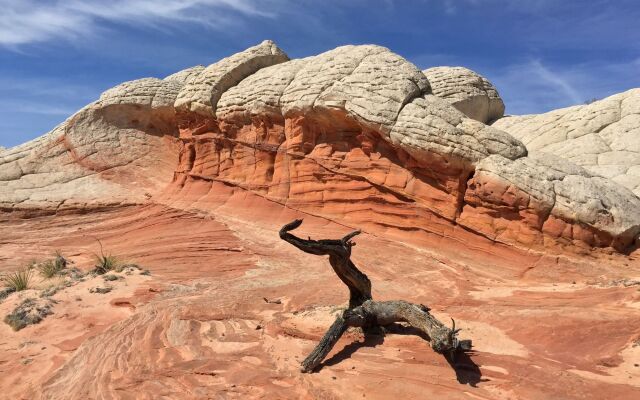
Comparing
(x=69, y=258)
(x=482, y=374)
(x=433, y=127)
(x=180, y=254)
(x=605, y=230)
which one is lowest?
(x=69, y=258)

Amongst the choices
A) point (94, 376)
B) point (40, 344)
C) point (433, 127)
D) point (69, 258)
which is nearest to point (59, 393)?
point (94, 376)

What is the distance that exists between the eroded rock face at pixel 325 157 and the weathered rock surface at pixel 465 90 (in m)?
0.16

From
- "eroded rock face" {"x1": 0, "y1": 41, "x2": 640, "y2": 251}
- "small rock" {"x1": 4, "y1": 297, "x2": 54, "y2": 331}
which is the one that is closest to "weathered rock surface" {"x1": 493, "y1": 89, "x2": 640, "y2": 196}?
"eroded rock face" {"x1": 0, "y1": 41, "x2": 640, "y2": 251}

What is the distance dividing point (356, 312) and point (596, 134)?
1367cm

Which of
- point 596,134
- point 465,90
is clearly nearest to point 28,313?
point 465,90

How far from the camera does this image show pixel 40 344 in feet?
27.6

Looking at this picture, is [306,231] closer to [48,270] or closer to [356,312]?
[48,270]

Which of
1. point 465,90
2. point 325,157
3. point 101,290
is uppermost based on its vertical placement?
point 465,90

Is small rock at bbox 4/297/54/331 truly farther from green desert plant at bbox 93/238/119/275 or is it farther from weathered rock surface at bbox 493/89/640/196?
weathered rock surface at bbox 493/89/640/196

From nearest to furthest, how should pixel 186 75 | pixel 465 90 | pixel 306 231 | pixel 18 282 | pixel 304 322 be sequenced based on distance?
pixel 304 322 < pixel 18 282 < pixel 306 231 < pixel 465 90 < pixel 186 75

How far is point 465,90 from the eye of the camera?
1934 centimetres

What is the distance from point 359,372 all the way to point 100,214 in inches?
506

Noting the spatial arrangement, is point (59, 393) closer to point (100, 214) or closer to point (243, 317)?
point (243, 317)

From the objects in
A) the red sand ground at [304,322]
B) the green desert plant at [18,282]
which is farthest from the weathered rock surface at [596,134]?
the green desert plant at [18,282]
